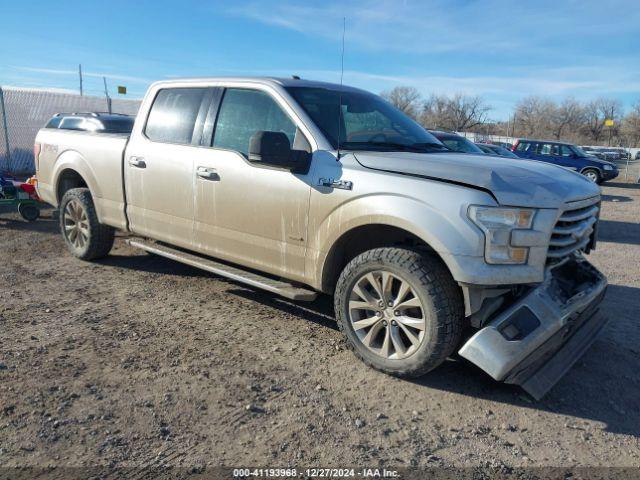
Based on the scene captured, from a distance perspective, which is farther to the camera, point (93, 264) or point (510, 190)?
point (93, 264)

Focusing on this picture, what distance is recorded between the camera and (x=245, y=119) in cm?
449

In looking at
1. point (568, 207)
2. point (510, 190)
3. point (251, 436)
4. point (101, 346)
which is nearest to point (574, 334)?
point (568, 207)

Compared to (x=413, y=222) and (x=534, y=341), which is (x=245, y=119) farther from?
(x=534, y=341)

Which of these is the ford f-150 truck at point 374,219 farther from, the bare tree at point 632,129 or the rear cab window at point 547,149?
the bare tree at point 632,129

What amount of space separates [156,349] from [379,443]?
1871 mm

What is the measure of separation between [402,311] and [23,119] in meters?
16.8

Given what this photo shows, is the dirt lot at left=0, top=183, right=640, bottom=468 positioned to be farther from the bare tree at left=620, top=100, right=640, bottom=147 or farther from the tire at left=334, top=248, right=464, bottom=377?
the bare tree at left=620, top=100, right=640, bottom=147

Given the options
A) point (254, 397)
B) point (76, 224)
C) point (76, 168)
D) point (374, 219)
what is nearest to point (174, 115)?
point (76, 168)

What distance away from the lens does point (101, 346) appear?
3.90m

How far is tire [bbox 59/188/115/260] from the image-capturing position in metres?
5.88

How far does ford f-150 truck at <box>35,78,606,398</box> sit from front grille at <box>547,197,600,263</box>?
A: 2 centimetres

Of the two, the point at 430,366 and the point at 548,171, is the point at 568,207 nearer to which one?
the point at 548,171

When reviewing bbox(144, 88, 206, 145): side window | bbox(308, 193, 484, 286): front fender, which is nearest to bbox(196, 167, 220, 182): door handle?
bbox(144, 88, 206, 145): side window

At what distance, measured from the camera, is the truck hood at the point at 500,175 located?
319 cm
